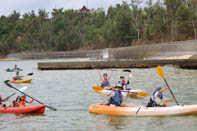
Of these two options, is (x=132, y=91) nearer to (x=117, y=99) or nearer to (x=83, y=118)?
(x=117, y=99)

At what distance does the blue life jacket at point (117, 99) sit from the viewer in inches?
787

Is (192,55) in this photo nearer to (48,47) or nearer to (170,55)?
(170,55)

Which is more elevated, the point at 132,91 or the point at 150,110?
the point at 150,110

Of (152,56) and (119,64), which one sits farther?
(152,56)

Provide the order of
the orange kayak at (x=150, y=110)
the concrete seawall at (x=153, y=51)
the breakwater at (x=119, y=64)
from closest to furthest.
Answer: the orange kayak at (x=150, y=110) < the breakwater at (x=119, y=64) < the concrete seawall at (x=153, y=51)

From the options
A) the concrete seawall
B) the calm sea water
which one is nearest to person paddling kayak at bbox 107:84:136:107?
the calm sea water

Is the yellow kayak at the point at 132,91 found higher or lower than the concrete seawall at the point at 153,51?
lower

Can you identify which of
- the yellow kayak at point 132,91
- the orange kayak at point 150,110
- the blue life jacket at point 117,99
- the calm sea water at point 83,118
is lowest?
the calm sea water at point 83,118

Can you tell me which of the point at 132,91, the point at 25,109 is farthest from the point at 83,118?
the point at 132,91

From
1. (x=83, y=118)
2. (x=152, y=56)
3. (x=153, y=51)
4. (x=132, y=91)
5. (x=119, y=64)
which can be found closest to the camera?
(x=83, y=118)

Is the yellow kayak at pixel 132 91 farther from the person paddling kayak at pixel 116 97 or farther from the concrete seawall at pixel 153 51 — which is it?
the concrete seawall at pixel 153 51

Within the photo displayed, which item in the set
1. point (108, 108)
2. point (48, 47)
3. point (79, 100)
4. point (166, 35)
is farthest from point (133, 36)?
point (108, 108)

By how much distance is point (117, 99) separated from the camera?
20203mm

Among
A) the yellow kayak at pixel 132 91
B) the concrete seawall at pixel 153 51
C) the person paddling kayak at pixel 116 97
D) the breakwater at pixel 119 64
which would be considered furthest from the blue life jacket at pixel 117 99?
the concrete seawall at pixel 153 51
